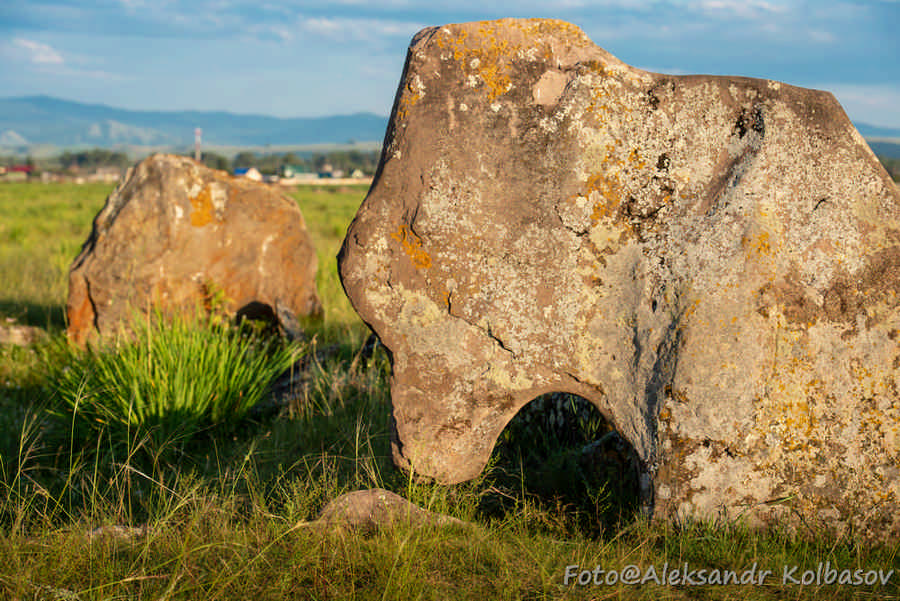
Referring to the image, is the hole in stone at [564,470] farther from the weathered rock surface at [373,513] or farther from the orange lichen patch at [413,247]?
the orange lichen patch at [413,247]

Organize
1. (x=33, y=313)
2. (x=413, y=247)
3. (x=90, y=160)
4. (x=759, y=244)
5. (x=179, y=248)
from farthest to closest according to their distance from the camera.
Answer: (x=90, y=160), (x=33, y=313), (x=179, y=248), (x=413, y=247), (x=759, y=244)

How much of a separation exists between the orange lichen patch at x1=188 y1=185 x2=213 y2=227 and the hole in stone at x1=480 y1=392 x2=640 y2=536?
3.31 meters

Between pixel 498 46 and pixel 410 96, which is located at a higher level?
pixel 498 46

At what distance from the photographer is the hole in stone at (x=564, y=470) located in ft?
10.1

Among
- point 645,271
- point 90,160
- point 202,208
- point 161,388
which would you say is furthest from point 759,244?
point 90,160

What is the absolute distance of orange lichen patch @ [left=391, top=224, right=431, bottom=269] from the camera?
2.97 m

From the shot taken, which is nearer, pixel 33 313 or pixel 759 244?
pixel 759 244

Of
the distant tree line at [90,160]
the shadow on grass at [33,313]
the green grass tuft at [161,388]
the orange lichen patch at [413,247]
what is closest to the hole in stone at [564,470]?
the orange lichen patch at [413,247]

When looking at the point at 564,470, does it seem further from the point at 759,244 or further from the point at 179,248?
the point at 179,248

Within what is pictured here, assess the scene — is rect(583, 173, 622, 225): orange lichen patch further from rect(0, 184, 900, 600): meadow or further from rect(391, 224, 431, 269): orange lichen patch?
rect(0, 184, 900, 600): meadow

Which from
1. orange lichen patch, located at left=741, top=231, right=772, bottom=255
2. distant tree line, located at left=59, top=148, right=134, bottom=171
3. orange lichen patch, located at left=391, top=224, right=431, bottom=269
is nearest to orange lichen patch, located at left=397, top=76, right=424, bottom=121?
orange lichen patch, located at left=391, top=224, right=431, bottom=269

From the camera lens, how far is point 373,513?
277cm

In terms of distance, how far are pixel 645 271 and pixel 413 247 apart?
953 millimetres

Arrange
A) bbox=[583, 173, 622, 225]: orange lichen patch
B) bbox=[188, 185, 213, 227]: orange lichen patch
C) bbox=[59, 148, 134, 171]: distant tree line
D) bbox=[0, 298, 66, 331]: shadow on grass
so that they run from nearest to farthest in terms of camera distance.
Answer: bbox=[583, 173, 622, 225]: orange lichen patch, bbox=[188, 185, 213, 227]: orange lichen patch, bbox=[0, 298, 66, 331]: shadow on grass, bbox=[59, 148, 134, 171]: distant tree line
